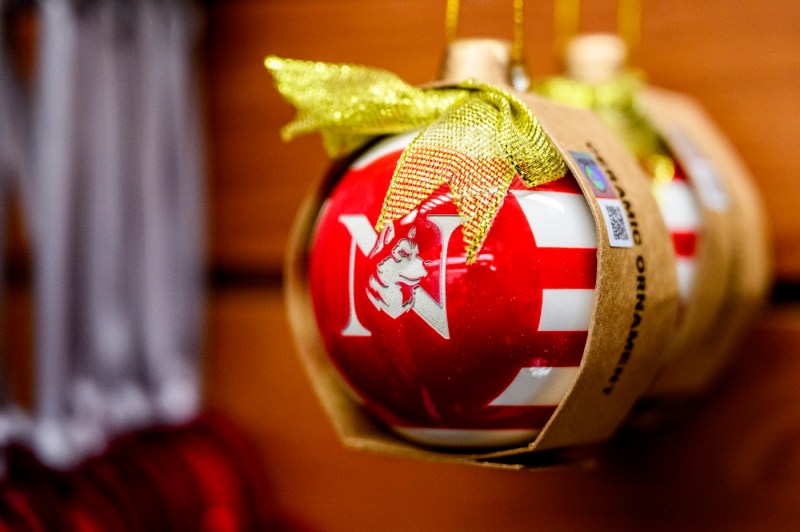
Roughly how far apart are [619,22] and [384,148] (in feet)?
1.47

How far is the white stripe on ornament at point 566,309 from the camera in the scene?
399 millimetres

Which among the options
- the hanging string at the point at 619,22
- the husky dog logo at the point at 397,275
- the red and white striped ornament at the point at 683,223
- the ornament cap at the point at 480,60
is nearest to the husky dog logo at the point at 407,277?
the husky dog logo at the point at 397,275

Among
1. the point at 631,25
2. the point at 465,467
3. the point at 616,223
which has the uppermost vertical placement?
the point at 631,25

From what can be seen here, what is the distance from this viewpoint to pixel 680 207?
0.57 meters

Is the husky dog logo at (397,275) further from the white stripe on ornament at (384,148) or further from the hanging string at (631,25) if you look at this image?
the hanging string at (631,25)

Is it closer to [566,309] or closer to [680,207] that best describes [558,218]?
[566,309]

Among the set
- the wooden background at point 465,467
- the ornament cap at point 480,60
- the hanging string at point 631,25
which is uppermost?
the hanging string at point 631,25

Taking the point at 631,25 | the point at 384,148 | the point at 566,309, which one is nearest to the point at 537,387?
the point at 566,309

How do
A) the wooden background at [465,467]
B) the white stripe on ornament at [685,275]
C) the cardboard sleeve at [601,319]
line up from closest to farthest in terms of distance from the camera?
the cardboard sleeve at [601,319] → the white stripe on ornament at [685,275] → the wooden background at [465,467]

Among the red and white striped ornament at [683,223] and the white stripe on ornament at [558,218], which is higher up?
the white stripe on ornament at [558,218]

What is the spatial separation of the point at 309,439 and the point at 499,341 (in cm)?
63

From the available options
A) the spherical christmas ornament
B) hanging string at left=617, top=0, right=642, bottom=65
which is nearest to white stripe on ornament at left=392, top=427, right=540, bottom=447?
the spherical christmas ornament

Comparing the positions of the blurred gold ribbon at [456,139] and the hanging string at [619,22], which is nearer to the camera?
the blurred gold ribbon at [456,139]

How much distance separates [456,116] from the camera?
420 millimetres
